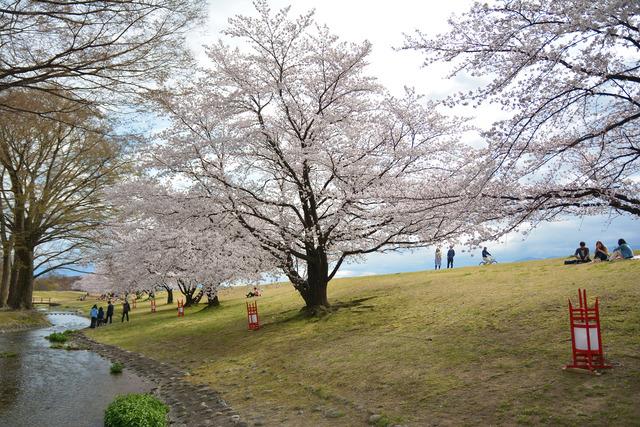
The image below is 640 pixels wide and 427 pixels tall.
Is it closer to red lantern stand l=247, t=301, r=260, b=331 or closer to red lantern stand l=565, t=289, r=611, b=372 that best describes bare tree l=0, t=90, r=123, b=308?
red lantern stand l=247, t=301, r=260, b=331

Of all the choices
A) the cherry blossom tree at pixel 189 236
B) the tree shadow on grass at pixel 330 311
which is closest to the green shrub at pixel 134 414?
the cherry blossom tree at pixel 189 236

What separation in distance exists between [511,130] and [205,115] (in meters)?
12.2

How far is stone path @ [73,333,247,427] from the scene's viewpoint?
28.9ft

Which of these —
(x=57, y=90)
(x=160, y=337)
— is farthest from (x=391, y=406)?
(x=160, y=337)

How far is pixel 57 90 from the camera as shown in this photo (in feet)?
35.4

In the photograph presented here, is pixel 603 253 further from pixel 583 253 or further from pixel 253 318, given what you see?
pixel 253 318

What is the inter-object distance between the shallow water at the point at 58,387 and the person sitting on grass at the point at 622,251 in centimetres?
1655

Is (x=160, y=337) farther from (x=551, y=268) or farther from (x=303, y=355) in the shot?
(x=551, y=268)

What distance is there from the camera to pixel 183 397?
10.7 meters

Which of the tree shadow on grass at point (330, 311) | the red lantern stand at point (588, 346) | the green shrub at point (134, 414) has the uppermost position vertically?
the red lantern stand at point (588, 346)

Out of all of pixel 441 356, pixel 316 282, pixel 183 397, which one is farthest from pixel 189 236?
pixel 441 356

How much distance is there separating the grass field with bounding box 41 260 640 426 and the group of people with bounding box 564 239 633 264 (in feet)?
5.50

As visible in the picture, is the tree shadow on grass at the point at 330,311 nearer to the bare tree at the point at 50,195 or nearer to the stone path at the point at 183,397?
the stone path at the point at 183,397

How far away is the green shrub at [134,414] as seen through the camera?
781cm
